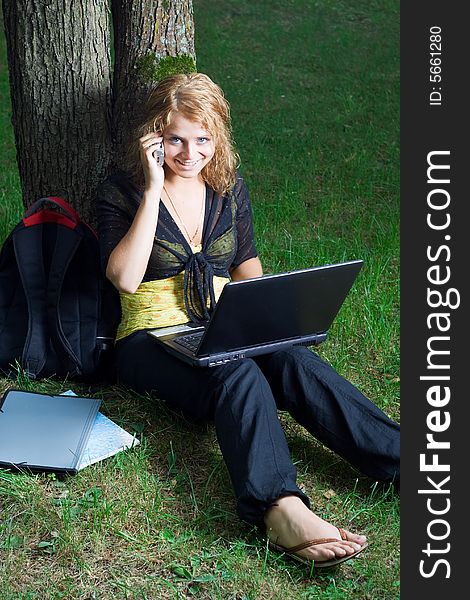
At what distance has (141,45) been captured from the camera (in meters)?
4.14

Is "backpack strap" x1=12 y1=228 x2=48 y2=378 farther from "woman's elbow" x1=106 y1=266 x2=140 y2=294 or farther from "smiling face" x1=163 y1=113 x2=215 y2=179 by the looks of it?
"smiling face" x1=163 y1=113 x2=215 y2=179

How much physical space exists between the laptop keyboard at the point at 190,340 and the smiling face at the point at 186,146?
626 mm

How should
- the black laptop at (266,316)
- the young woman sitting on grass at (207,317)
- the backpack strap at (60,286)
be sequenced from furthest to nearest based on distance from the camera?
the backpack strap at (60,286), the black laptop at (266,316), the young woman sitting on grass at (207,317)

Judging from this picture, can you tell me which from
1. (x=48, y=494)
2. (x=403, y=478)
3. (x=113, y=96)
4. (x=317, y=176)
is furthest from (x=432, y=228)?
(x=317, y=176)

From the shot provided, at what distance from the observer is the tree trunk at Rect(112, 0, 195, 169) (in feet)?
13.6

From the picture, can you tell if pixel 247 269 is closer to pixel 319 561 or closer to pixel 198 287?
pixel 198 287

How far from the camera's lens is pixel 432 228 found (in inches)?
155

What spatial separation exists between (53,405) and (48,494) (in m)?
0.48

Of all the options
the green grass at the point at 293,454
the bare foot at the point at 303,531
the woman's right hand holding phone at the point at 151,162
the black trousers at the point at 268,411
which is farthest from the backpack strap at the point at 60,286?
the bare foot at the point at 303,531

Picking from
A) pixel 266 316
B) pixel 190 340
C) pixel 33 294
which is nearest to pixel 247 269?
pixel 190 340

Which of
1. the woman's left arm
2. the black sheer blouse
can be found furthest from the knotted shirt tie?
the woman's left arm

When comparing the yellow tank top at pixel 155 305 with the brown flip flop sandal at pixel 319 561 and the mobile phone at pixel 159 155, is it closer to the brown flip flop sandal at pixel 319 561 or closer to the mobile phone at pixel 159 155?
the mobile phone at pixel 159 155

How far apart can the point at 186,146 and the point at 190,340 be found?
0.73m

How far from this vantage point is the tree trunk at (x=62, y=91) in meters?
4.11
